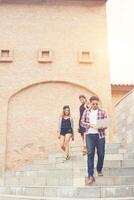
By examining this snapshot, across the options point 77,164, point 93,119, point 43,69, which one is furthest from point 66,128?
point 43,69

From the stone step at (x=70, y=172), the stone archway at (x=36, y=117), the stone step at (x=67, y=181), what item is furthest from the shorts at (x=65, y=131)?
the stone archway at (x=36, y=117)

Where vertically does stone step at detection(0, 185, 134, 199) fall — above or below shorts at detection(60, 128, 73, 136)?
below

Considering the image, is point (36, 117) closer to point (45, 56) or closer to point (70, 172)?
point (45, 56)

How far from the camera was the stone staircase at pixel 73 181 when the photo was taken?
22.4 feet

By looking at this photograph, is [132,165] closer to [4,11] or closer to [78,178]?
[78,178]

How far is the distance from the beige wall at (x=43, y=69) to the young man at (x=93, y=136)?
6.50 metres

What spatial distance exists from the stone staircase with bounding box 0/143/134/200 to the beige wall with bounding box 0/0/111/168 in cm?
341

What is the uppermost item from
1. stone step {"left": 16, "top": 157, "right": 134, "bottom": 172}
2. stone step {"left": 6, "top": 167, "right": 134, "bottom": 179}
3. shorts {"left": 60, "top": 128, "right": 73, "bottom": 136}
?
shorts {"left": 60, "top": 128, "right": 73, "bottom": 136}

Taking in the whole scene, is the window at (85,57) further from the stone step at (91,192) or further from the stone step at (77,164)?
the stone step at (91,192)

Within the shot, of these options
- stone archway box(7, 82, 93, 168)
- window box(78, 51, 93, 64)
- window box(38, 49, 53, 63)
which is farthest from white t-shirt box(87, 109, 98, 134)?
window box(38, 49, 53, 63)

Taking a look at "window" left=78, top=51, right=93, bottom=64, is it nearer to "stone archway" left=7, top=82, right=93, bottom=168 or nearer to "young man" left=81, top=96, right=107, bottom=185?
"stone archway" left=7, top=82, right=93, bottom=168

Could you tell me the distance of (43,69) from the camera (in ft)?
48.6

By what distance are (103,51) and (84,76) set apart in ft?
4.61

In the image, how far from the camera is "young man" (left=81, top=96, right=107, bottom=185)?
23.9ft
